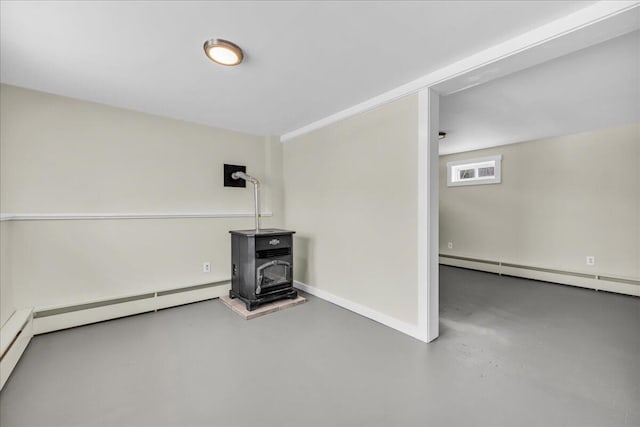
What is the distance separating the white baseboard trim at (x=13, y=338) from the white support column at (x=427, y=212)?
9.19 feet

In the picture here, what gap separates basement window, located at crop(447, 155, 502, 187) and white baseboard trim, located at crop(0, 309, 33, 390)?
226 inches

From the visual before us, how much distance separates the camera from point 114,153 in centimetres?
263

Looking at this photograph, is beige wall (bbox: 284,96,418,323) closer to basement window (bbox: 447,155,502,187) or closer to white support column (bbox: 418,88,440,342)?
white support column (bbox: 418,88,440,342)

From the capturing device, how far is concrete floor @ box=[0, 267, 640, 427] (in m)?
1.37

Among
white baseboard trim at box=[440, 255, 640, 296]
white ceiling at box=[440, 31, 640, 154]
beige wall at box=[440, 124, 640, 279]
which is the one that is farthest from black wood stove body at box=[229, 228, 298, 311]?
beige wall at box=[440, 124, 640, 279]

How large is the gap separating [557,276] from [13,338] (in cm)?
577

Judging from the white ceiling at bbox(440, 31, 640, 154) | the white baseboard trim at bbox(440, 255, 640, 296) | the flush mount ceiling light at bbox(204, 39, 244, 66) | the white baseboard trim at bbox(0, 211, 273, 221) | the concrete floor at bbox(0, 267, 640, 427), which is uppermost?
the white ceiling at bbox(440, 31, 640, 154)

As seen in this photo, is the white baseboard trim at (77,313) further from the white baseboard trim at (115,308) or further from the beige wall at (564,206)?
the beige wall at (564,206)

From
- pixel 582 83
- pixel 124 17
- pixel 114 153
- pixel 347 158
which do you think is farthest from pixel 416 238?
pixel 114 153

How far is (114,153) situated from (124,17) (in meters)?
1.63

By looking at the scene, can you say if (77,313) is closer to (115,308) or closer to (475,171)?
(115,308)

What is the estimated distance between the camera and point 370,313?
257 cm

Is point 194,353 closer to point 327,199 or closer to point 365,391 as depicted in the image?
point 365,391

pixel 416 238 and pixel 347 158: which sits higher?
pixel 347 158
